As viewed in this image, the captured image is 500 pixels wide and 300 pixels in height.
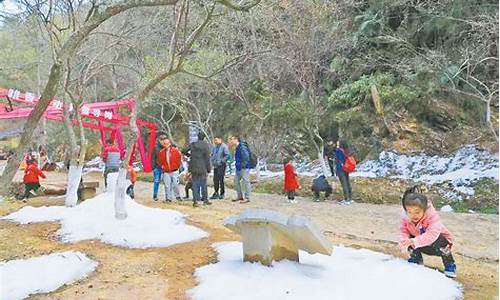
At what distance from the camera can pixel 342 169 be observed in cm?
1106

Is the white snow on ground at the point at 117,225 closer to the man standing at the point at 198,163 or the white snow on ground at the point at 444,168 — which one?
the man standing at the point at 198,163

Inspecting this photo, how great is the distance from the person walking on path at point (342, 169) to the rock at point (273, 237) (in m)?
6.43

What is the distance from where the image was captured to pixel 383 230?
8258mm

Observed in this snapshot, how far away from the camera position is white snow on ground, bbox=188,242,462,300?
3.99 meters

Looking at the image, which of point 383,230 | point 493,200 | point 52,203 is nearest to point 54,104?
point 52,203

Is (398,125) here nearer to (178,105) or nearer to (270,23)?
(270,23)

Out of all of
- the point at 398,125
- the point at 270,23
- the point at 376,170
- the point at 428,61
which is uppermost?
the point at 270,23

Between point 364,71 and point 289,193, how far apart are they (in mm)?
8215

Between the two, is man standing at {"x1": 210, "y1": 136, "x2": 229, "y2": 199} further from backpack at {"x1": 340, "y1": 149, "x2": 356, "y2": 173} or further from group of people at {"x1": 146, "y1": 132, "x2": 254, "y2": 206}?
backpack at {"x1": 340, "y1": 149, "x2": 356, "y2": 173}

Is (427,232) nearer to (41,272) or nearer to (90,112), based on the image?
(41,272)

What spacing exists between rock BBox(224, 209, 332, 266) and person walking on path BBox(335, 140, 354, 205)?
6431 millimetres

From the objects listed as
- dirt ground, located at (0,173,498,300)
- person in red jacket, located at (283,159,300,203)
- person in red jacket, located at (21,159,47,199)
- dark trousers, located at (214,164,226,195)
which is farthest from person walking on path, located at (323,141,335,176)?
person in red jacket, located at (21,159,47,199)

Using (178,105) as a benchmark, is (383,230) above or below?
below

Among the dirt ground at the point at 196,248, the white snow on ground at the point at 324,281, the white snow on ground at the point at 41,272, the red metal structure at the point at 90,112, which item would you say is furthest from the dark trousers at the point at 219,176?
the white snow on ground at the point at 324,281
